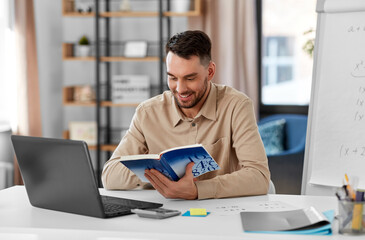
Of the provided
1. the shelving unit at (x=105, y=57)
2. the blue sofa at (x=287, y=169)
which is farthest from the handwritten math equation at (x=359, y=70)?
the shelving unit at (x=105, y=57)

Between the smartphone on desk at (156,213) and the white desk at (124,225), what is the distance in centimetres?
1

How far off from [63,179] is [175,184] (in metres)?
0.38

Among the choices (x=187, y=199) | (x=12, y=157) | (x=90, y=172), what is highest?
(x=90, y=172)

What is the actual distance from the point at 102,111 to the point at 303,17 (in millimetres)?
1982

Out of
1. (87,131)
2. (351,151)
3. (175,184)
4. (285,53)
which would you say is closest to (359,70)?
(351,151)

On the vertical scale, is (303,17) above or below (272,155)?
above

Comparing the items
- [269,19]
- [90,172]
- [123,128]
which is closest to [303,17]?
[269,19]

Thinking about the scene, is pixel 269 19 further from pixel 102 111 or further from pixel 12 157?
pixel 12 157

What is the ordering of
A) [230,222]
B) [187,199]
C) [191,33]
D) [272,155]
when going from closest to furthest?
[230,222] < [187,199] < [191,33] < [272,155]

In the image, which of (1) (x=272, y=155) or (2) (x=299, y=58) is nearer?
(1) (x=272, y=155)

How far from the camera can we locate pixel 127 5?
15.4ft

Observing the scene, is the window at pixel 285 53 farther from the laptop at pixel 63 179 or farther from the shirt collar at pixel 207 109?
the laptop at pixel 63 179

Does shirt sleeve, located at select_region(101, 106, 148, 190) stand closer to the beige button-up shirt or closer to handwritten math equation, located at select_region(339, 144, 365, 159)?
the beige button-up shirt

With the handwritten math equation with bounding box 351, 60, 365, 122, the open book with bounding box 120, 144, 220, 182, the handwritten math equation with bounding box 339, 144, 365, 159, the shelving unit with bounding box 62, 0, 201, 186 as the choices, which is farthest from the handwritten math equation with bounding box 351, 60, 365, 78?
the shelving unit with bounding box 62, 0, 201, 186
